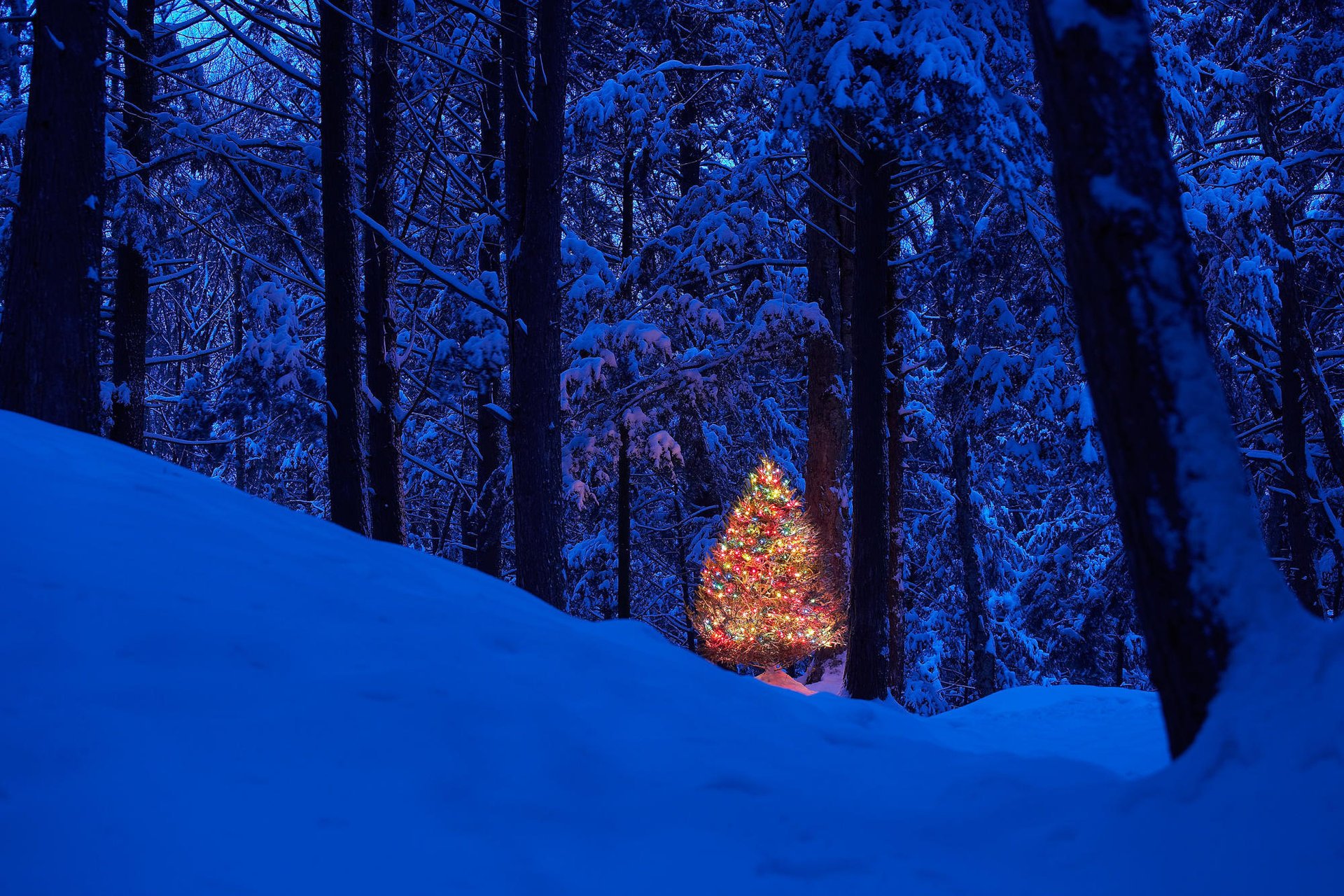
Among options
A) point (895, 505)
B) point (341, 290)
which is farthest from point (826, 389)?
point (341, 290)

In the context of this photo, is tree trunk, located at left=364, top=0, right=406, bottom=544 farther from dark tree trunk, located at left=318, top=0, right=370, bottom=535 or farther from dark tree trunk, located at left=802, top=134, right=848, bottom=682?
dark tree trunk, located at left=802, top=134, right=848, bottom=682

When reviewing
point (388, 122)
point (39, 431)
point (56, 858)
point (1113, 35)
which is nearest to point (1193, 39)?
point (388, 122)

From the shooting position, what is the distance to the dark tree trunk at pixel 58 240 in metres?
6.62

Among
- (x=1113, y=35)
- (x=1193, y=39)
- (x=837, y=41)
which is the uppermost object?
(x=1193, y=39)

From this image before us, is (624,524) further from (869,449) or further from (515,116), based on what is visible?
(515,116)

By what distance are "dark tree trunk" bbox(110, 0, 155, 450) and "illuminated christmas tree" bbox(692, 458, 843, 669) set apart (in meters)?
7.22

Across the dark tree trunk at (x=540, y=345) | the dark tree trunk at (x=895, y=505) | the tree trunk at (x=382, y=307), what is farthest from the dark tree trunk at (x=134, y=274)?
→ the dark tree trunk at (x=895, y=505)

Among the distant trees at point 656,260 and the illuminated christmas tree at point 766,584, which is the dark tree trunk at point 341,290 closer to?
the distant trees at point 656,260

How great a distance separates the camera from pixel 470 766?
10.1 ft

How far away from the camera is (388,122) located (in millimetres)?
10836

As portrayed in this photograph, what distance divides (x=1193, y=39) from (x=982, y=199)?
3744mm

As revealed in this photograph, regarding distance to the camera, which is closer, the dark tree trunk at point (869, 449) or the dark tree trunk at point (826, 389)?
the dark tree trunk at point (869, 449)

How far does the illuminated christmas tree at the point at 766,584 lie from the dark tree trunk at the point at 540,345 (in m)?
3.26

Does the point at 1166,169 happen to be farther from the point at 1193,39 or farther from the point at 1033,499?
the point at 1033,499
